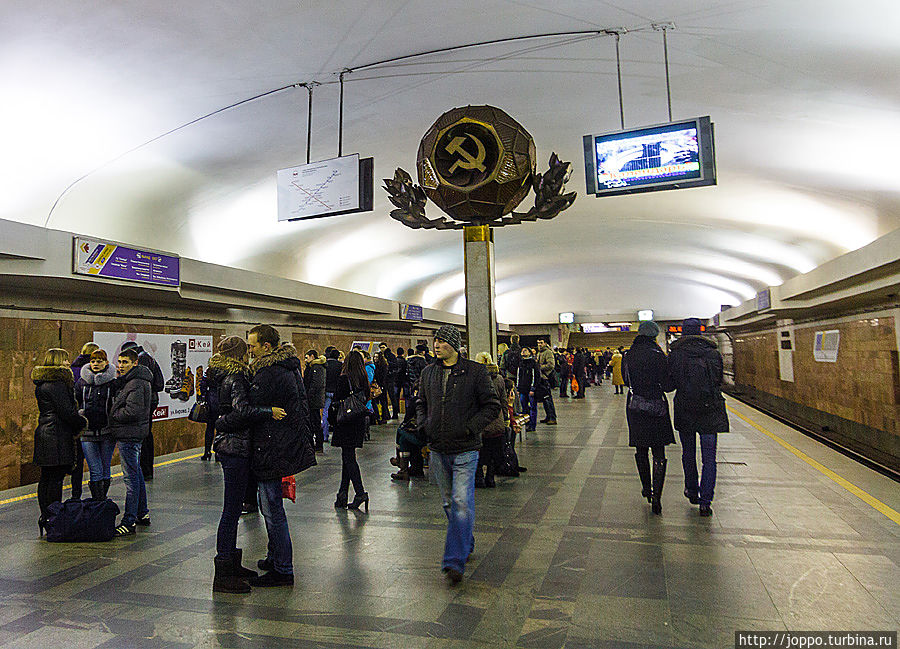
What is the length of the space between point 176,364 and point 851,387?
1415cm

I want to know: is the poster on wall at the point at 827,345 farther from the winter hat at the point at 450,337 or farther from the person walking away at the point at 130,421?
the person walking away at the point at 130,421

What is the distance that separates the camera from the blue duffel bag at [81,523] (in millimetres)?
4660

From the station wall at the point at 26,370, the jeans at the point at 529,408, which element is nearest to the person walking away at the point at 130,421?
the station wall at the point at 26,370

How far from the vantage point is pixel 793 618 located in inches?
121

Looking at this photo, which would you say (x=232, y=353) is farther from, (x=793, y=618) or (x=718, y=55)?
(x=718, y=55)

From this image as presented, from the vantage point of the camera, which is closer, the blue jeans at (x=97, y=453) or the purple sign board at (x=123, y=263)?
the blue jeans at (x=97, y=453)

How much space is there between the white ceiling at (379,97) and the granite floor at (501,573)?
418 centimetres

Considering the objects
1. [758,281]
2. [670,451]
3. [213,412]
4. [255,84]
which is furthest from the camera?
[758,281]

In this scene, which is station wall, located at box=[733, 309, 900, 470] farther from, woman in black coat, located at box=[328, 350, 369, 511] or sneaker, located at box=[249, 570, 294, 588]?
sneaker, located at box=[249, 570, 294, 588]

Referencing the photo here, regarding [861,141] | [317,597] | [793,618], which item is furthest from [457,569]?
[861,141]

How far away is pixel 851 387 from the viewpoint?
12.8 m

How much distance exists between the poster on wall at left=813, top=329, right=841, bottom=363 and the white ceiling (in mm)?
3064

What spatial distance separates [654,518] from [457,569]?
7.28 ft

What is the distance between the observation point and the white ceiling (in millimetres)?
5273
